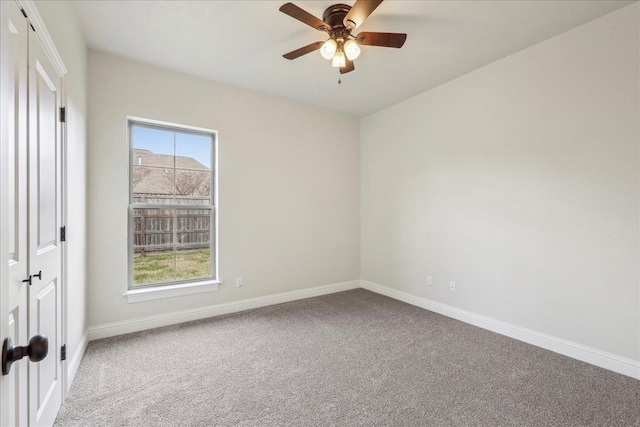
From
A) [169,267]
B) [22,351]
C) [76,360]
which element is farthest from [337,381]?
[169,267]

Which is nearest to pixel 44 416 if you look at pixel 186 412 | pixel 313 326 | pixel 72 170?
pixel 186 412

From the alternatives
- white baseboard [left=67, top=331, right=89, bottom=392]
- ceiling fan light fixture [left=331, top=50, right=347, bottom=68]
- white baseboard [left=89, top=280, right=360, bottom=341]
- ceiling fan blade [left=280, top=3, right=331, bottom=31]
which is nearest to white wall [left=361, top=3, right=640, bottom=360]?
white baseboard [left=89, top=280, right=360, bottom=341]

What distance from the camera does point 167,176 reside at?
3389mm

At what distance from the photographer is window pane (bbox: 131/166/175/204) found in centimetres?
322

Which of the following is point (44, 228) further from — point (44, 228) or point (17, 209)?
point (17, 209)

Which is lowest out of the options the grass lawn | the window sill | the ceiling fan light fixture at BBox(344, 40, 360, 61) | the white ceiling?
the window sill

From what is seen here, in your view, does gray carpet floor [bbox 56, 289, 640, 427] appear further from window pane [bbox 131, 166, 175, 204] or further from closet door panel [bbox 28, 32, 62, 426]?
window pane [bbox 131, 166, 175, 204]

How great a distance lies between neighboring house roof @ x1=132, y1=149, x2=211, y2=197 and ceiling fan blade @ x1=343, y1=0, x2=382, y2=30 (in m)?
2.35

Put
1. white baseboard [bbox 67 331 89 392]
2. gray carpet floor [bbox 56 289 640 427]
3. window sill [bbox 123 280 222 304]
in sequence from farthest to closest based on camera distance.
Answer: window sill [bbox 123 280 222 304]
white baseboard [bbox 67 331 89 392]
gray carpet floor [bbox 56 289 640 427]

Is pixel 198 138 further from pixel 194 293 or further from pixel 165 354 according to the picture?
pixel 165 354

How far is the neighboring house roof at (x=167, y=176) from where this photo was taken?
324cm

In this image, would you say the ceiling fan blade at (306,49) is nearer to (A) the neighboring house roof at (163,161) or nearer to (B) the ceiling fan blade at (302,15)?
(B) the ceiling fan blade at (302,15)

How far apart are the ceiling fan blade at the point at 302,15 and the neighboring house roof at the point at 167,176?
2.17 m

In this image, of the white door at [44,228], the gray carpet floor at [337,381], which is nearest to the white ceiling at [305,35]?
the white door at [44,228]
